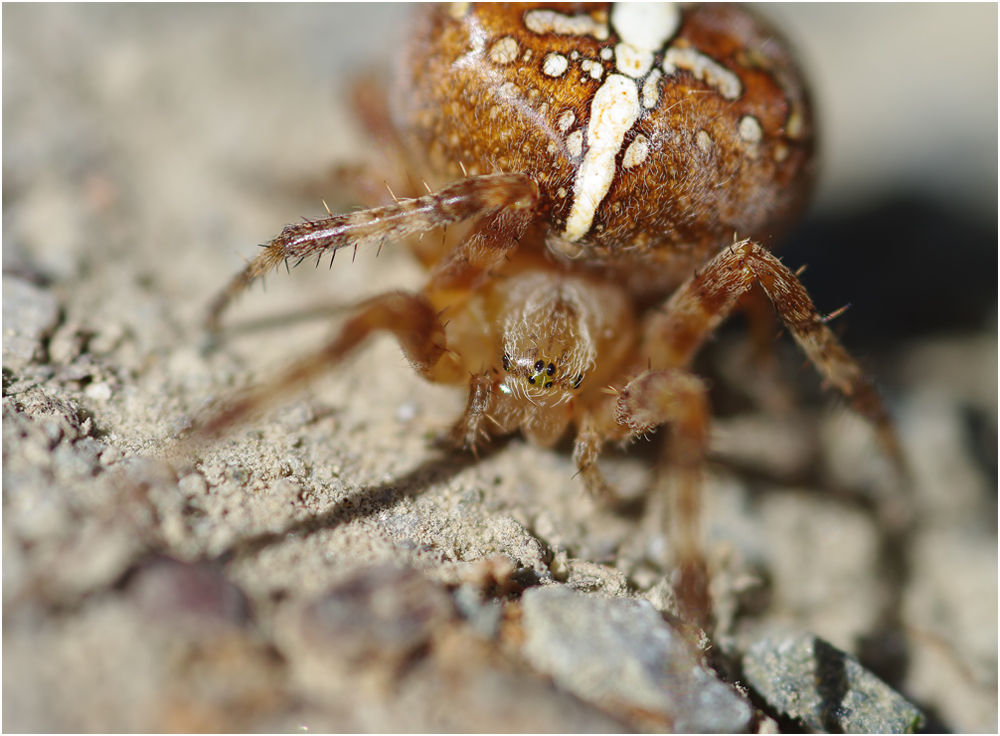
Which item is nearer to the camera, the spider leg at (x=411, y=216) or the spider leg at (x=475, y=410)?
the spider leg at (x=411, y=216)

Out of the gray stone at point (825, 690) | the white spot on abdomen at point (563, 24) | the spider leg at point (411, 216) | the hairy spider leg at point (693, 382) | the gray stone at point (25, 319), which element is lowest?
the gray stone at point (825, 690)

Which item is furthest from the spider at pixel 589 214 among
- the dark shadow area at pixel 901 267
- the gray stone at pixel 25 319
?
the dark shadow area at pixel 901 267

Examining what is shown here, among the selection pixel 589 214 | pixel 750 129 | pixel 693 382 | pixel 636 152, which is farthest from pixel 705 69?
pixel 693 382

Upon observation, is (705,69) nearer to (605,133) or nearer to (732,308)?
(605,133)

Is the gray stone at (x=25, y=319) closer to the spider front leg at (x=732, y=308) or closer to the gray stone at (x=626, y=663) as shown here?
the gray stone at (x=626, y=663)

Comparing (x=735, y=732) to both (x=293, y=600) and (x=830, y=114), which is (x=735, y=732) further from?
(x=830, y=114)

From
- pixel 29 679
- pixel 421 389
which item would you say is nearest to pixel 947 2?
pixel 421 389

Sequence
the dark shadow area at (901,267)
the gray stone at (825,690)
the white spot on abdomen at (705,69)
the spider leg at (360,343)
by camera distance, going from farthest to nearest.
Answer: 1. the dark shadow area at (901,267)
2. the white spot on abdomen at (705,69)
3. the gray stone at (825,690)
4. the spider leg at (360,343)

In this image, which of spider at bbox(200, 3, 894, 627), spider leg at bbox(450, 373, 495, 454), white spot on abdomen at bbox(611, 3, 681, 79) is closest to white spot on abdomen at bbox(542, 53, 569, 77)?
spider at bbox(200, 3, 894, 627)
